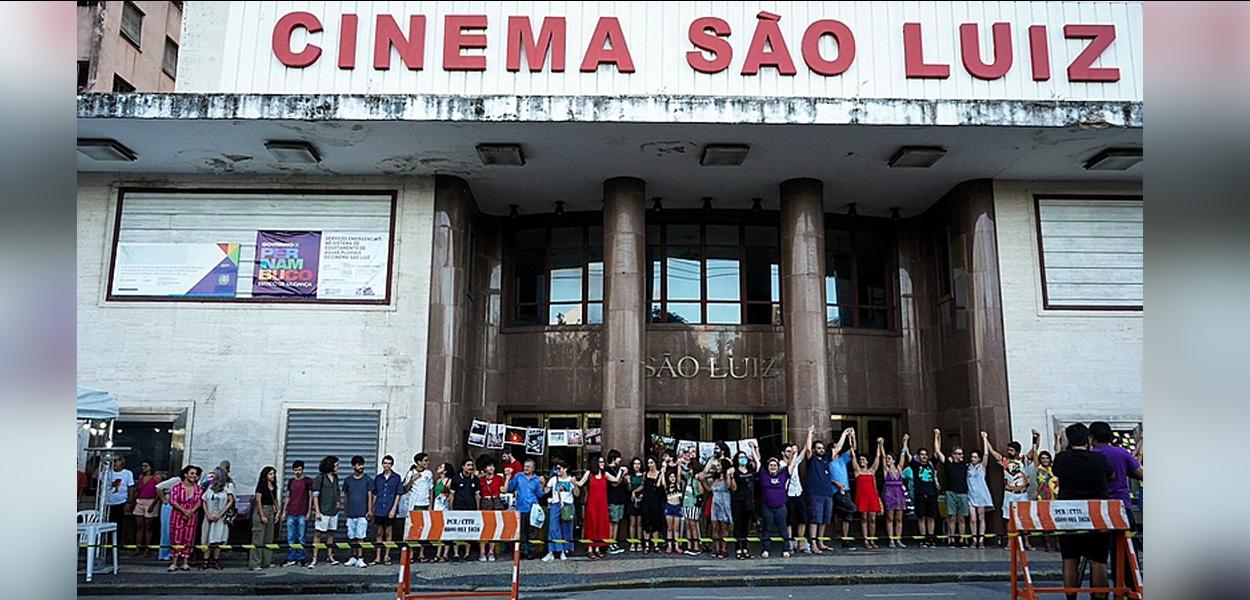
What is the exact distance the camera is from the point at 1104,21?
16828 mm

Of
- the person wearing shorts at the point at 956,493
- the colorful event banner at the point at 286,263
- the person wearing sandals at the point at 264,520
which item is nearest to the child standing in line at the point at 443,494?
the person wearing sandals at the point at 264,520

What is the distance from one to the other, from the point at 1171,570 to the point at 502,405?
1800 cm

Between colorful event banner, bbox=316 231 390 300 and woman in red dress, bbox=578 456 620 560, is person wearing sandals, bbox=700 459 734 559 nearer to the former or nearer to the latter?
woman in red dress, bbox=578 456 620 560

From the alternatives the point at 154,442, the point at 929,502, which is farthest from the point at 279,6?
the point at 929,502

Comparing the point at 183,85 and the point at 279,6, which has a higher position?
the point at 279,6

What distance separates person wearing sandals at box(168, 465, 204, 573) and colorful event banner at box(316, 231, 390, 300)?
13.9ft

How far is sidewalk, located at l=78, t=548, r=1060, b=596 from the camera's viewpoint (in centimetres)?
1121

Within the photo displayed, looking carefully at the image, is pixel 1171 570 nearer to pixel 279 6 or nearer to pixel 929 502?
pixel 929 502

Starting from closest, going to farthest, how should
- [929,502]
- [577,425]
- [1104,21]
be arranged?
[929,502]
[1104,21]
[577,425]

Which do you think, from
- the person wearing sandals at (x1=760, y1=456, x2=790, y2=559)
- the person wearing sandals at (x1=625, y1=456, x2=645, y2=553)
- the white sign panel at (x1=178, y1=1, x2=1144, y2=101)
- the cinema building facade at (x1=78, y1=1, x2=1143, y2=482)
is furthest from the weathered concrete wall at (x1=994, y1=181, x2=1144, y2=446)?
the person wearing sandals at (x1=625, y1=456, x2=645, y2=553)

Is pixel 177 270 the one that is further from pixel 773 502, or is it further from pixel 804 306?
pixel 804 306

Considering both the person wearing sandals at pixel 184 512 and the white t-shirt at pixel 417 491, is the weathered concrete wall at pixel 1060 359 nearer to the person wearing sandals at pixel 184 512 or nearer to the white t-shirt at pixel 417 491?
the white t-shirt at pixel 417 491

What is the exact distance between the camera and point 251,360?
53.1 ft

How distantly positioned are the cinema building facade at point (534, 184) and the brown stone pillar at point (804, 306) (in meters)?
0.06
